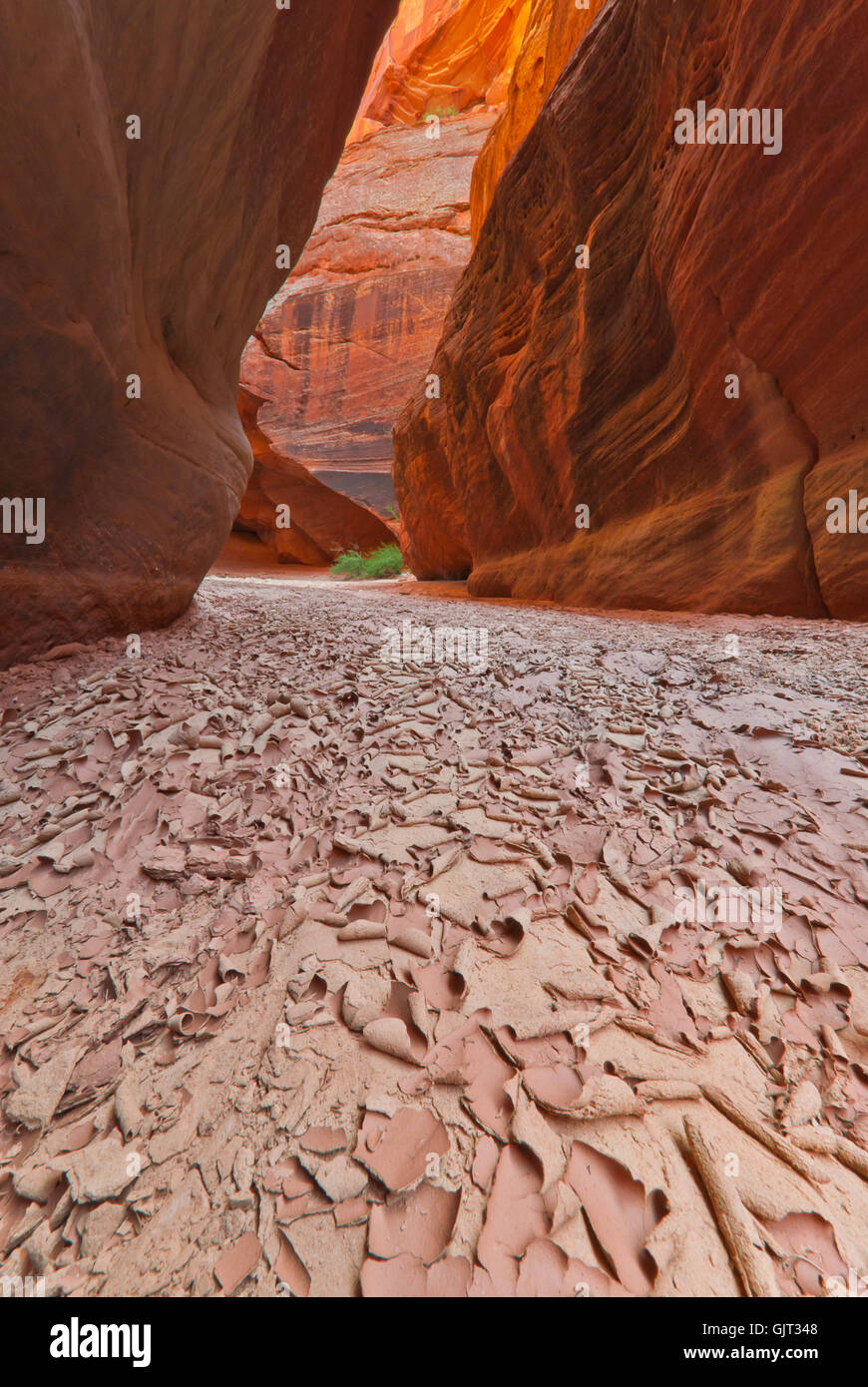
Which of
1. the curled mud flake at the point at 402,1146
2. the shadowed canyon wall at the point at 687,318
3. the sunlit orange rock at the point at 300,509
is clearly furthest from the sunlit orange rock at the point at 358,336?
the curled mud flake at the point at 402,1146

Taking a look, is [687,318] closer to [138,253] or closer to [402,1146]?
[138,253]

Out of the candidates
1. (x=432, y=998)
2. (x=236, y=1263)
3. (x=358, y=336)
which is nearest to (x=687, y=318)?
(x=432, y=998)

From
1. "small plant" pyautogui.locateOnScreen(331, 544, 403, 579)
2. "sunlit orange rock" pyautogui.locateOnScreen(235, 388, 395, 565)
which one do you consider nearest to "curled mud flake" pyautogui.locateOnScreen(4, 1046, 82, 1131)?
"small plant" pyautogui.locateOnScreen(331, 544, 403, 579)

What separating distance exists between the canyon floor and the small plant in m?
13.0

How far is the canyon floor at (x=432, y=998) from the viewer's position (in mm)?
745

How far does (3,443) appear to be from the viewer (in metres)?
2.21

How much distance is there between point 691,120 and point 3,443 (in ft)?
17.3

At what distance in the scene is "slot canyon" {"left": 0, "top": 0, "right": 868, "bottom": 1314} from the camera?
79cm

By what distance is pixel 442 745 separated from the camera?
1.96 m

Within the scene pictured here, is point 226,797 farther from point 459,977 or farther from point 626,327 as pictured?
point 626,327

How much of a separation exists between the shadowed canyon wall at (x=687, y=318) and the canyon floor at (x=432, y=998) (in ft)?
8.80

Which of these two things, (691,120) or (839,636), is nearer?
(839,636)

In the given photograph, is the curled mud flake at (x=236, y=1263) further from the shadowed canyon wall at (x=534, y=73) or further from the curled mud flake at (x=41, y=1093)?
the shadowed canyon wall at (x=534, y=73)
